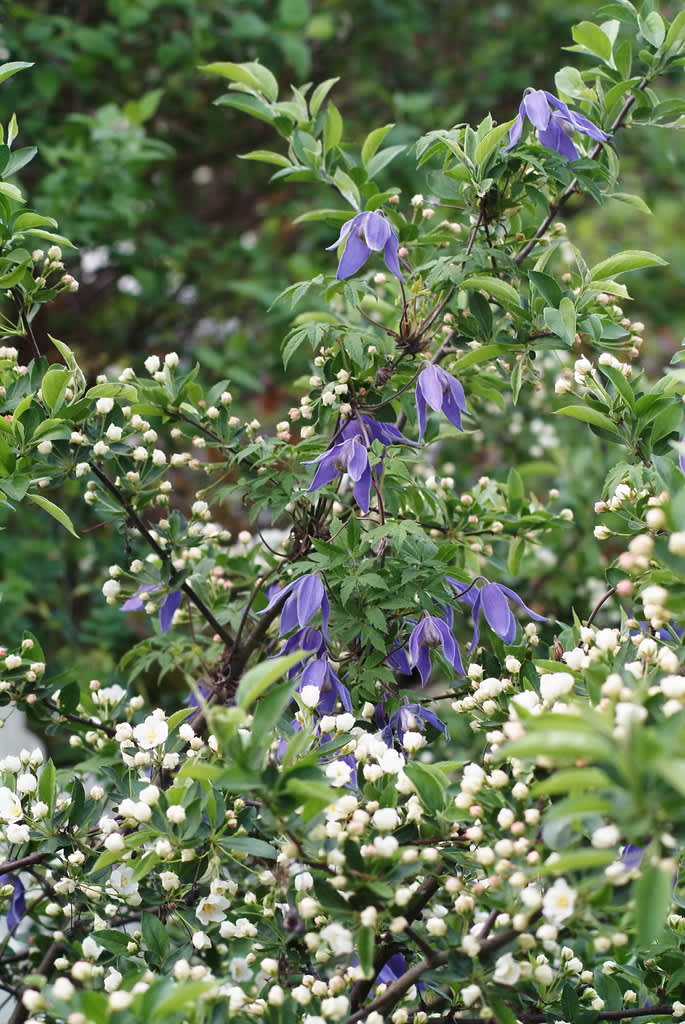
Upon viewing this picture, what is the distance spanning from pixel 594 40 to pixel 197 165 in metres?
1.96

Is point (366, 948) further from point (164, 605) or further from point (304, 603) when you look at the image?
point (164, 605)

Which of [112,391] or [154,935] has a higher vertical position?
[112,391]

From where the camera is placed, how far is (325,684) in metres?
1.17

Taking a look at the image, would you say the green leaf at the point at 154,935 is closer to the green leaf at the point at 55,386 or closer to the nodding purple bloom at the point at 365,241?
the green leaf at the point at 55,386

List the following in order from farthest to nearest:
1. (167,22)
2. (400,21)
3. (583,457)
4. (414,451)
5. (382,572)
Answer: (400,21)
(167,22)
(583,457)
(414,451)
(382,572)

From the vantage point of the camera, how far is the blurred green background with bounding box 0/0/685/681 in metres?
2.35

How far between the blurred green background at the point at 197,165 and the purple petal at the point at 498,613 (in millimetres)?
891

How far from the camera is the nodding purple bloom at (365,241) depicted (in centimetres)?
126

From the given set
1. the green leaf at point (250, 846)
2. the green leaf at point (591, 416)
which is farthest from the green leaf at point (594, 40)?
the green leaf at point (250, 846)

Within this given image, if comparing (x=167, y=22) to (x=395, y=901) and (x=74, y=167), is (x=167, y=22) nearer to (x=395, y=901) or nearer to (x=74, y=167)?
(x=74, y=167)

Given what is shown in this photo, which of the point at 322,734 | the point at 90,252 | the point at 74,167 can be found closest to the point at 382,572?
the point at 322,734

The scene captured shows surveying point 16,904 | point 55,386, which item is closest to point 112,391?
point 55,386

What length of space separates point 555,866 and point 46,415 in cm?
80

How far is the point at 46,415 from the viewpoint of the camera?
1239 millimetres
